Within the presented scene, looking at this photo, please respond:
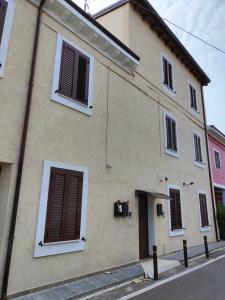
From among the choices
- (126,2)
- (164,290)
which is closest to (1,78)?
(164,290)

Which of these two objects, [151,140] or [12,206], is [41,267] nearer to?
[12,206]

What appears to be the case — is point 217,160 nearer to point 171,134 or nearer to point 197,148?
point 197,148

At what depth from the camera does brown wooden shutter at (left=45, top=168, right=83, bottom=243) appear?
6250mm

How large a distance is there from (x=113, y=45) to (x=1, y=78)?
4.58m

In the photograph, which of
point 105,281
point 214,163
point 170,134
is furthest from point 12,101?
point 214,163

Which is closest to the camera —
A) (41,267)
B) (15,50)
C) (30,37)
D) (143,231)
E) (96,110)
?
(41,267)

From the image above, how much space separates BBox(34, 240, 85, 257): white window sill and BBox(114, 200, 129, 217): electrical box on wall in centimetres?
161

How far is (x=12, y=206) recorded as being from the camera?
218 inches

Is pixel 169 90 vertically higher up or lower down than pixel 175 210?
higher up

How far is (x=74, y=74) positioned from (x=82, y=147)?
7.37 ft

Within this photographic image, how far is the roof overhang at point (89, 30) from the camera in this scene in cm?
754

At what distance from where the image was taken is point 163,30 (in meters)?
13.2

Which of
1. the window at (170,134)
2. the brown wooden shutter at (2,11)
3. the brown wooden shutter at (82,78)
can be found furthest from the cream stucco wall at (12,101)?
the window at (170,134)

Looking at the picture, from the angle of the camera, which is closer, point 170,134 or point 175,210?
point 175,210
